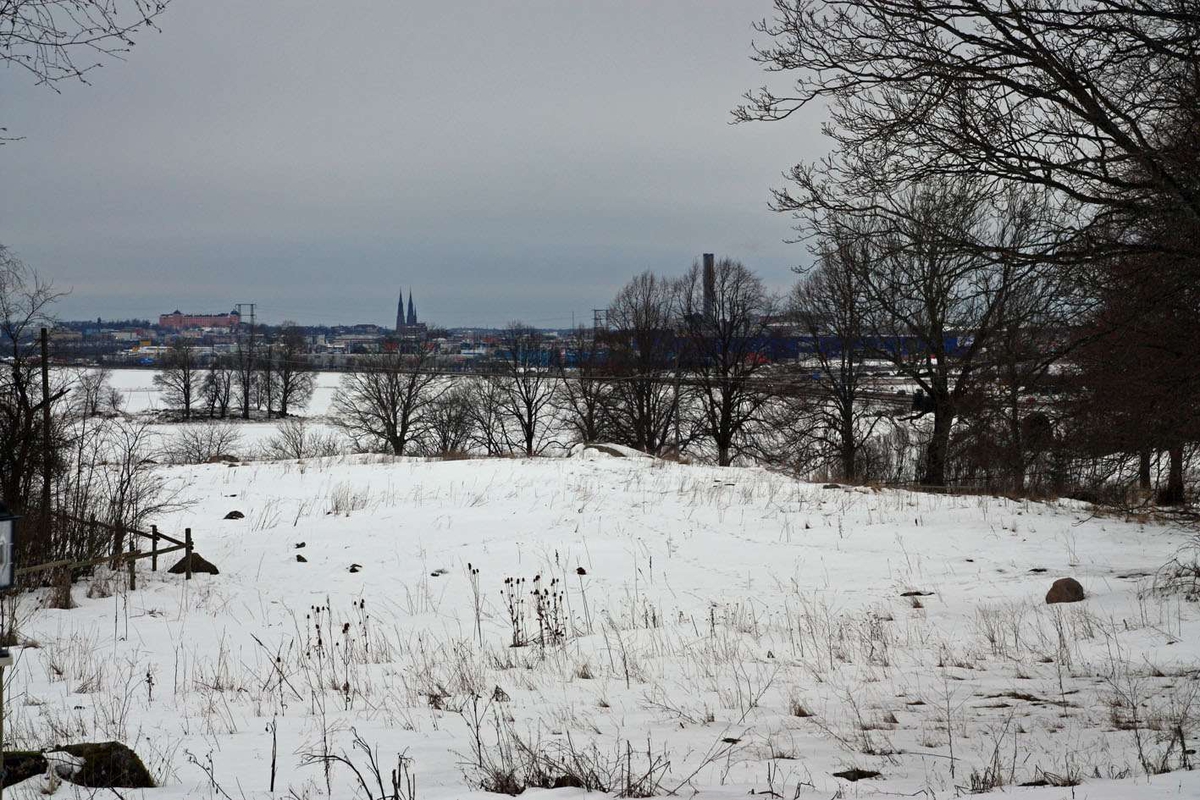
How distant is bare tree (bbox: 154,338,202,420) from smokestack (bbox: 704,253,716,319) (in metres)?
44.4

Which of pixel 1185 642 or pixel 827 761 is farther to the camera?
pixel 1185 642

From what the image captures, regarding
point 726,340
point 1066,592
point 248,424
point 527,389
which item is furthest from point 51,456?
point 248,424

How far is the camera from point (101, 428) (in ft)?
42.0

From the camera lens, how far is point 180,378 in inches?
2896

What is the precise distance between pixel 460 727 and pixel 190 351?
77.0 meters

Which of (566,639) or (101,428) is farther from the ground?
(101,428)

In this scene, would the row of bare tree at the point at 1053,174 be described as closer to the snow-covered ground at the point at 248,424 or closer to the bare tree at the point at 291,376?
the snow-covered ground at the point at 248,424

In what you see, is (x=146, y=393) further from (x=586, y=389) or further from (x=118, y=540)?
(x=118, y=540)

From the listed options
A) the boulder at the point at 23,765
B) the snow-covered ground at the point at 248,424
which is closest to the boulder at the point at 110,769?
the boulder at the point at 23,765

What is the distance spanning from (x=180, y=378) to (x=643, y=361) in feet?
148

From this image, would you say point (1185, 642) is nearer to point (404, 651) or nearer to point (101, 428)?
point (404, 651)

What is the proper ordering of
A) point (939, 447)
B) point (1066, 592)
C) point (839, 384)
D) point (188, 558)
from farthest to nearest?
point (839, 384) → point (939, 447) → point (188, 558) → point (1066, 592)

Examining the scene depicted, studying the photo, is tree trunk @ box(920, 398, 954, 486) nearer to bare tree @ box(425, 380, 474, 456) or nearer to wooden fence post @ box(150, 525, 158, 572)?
wooden fence post @ box(150, 525, 158, 572)

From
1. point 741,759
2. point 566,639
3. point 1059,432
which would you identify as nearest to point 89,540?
point 566,639
